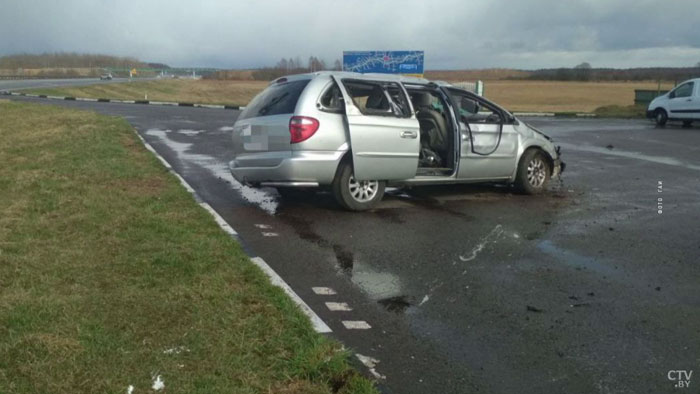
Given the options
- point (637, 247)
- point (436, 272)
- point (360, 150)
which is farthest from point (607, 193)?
point (436, 272)

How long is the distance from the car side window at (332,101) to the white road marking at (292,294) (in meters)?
2.53

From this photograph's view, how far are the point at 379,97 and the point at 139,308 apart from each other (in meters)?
4.89

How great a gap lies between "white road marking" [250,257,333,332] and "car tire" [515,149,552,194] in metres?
5.12

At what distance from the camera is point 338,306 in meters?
4.72

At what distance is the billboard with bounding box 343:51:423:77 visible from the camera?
92.9 feet

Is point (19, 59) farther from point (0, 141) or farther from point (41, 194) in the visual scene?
point (41, 194)

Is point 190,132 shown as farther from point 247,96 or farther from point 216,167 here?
point 247,96

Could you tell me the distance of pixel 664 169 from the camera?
12.6 meters

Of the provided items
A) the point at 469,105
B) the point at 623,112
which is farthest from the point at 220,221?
the point at 623,112

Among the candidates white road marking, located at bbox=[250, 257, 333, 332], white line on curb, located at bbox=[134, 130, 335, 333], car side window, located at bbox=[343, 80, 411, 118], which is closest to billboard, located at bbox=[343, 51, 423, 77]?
car side window, located at bbox=[343, 80, 411, 118]

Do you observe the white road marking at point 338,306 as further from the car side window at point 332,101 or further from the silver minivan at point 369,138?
the car side window at point 332,101

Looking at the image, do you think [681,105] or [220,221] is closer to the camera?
[220,221]

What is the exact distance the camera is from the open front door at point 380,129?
7.81m

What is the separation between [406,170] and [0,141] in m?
10.1
